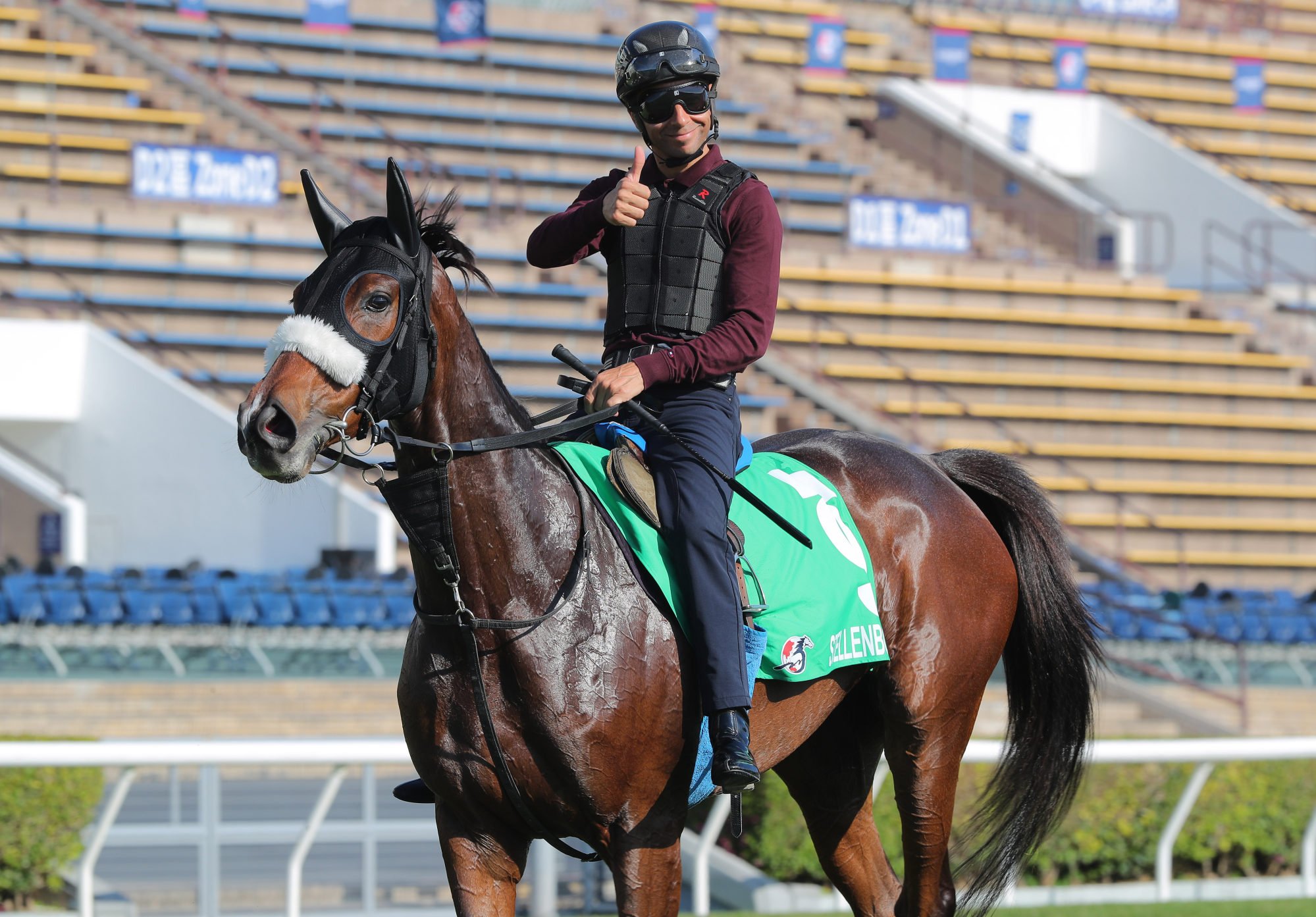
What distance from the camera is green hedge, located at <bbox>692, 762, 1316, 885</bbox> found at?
290 inches

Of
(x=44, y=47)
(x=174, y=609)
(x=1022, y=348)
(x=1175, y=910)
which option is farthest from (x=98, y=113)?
(x=1175, y=910)

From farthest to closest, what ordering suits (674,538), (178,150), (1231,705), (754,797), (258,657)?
(178,150), (1231,705), (258,657), (754,797), (674,538)

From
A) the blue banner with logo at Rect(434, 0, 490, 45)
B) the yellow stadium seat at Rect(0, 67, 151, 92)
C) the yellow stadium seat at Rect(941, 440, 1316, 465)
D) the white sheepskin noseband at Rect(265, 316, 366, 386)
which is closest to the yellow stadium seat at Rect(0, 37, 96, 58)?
the yellow stadium seat at Rect(0, 67, 151, 92)

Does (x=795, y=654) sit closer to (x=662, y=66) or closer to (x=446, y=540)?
(x=446, y=540)

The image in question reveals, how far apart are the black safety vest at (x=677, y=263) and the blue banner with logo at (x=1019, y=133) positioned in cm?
2202

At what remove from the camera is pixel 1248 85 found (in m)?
25.8

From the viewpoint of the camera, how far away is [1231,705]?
13.2 meters

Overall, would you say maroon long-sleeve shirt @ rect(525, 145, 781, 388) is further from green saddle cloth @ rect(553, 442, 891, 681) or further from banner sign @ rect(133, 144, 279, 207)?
banner sign @ rect(133, 144, 279, 207)

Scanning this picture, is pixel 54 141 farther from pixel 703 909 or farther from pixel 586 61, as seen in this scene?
pixel 703 909

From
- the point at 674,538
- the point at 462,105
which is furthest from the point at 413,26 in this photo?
the point at 674,538

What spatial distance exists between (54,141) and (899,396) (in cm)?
1027

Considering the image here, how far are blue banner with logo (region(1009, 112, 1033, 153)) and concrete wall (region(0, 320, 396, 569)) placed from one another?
1272cm

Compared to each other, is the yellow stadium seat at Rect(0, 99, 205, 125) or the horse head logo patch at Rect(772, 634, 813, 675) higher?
the yellow stadium seat at Rect(0, 99, 205, 125)

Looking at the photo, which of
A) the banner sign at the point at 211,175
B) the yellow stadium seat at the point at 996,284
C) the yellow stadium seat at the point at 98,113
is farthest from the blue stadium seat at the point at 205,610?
the yellow stadium seat at the point at 98,113
